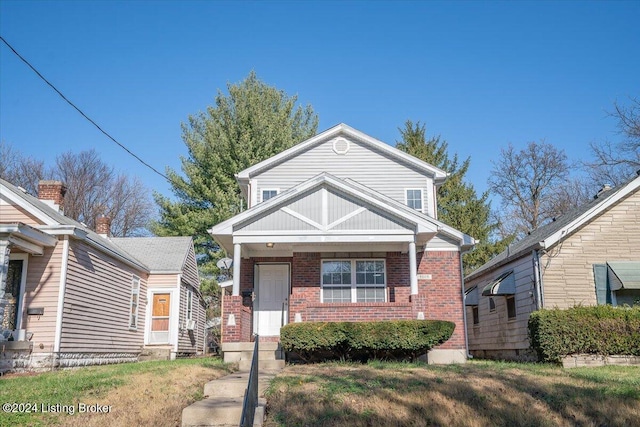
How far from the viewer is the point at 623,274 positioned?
14969 mm

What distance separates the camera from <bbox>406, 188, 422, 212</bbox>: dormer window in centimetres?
1835

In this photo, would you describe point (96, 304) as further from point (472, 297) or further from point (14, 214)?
point (472, 297)

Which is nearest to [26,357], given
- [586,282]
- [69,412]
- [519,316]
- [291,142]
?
[69,412]

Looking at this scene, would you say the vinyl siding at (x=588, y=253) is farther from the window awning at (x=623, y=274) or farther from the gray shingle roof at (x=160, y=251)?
the gray shingle roof at (x=160, y=251)

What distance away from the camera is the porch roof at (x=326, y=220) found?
14641mm

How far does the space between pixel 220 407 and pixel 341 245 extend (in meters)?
8.48

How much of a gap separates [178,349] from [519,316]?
42.3 ft

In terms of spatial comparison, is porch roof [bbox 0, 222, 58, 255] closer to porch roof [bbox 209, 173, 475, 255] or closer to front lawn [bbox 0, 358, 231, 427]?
front lawn [bbox 0, 358, 231, 427]

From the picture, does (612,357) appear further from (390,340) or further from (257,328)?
(257,328)

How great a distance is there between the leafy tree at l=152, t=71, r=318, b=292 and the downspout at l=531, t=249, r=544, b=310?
54.0ft

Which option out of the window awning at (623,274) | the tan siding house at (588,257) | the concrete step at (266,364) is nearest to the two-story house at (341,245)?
the concrete step at (266,364)

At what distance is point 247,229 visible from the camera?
14.7m

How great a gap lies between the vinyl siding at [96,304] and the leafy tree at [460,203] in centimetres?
1971

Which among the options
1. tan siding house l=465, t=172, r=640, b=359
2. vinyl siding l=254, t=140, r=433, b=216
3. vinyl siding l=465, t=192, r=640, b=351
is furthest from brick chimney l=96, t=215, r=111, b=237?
vinyl siding l=465, t=192, r=640, b=351
